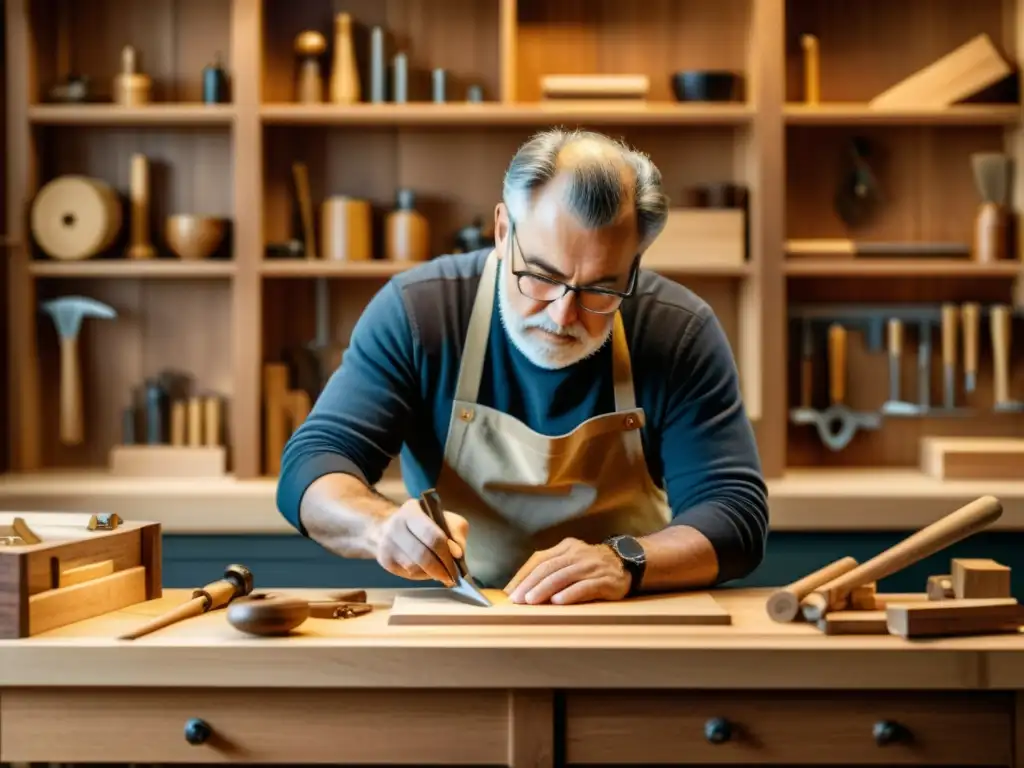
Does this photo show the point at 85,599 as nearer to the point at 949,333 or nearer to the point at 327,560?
the point at 327,560

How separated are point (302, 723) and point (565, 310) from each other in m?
0.82

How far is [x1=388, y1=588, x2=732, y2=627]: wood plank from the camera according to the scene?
1806 millimetres

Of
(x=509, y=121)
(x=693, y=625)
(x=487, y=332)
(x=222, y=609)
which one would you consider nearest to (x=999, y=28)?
(x=509, y=121)

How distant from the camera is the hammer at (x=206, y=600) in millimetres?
1764

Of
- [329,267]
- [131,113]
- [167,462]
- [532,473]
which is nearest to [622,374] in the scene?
[532,473]

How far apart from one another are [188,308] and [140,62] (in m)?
0.85

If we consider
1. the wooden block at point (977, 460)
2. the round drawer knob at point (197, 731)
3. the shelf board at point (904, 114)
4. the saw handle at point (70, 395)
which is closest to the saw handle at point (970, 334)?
the wooden block at point (977, 460)

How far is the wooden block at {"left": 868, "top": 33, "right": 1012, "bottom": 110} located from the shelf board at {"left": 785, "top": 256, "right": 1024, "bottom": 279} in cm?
51

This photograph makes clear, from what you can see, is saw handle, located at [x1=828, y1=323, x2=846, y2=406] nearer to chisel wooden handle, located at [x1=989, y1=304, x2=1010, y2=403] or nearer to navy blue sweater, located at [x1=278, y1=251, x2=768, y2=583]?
chisel wooden handle, located at [x1=989, y1=304, x2=1010, y2=403]

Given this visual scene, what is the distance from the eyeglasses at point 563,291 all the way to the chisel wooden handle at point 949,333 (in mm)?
2306

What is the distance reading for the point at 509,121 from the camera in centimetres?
395

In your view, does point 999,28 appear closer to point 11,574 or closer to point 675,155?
point 675,155

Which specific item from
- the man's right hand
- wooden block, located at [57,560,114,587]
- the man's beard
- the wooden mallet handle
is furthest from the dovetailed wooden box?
the wooden mallet handle

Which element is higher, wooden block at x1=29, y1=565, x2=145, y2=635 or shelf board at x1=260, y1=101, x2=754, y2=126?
shelf board at x1=260, y1=101, x2=754, y2=126
